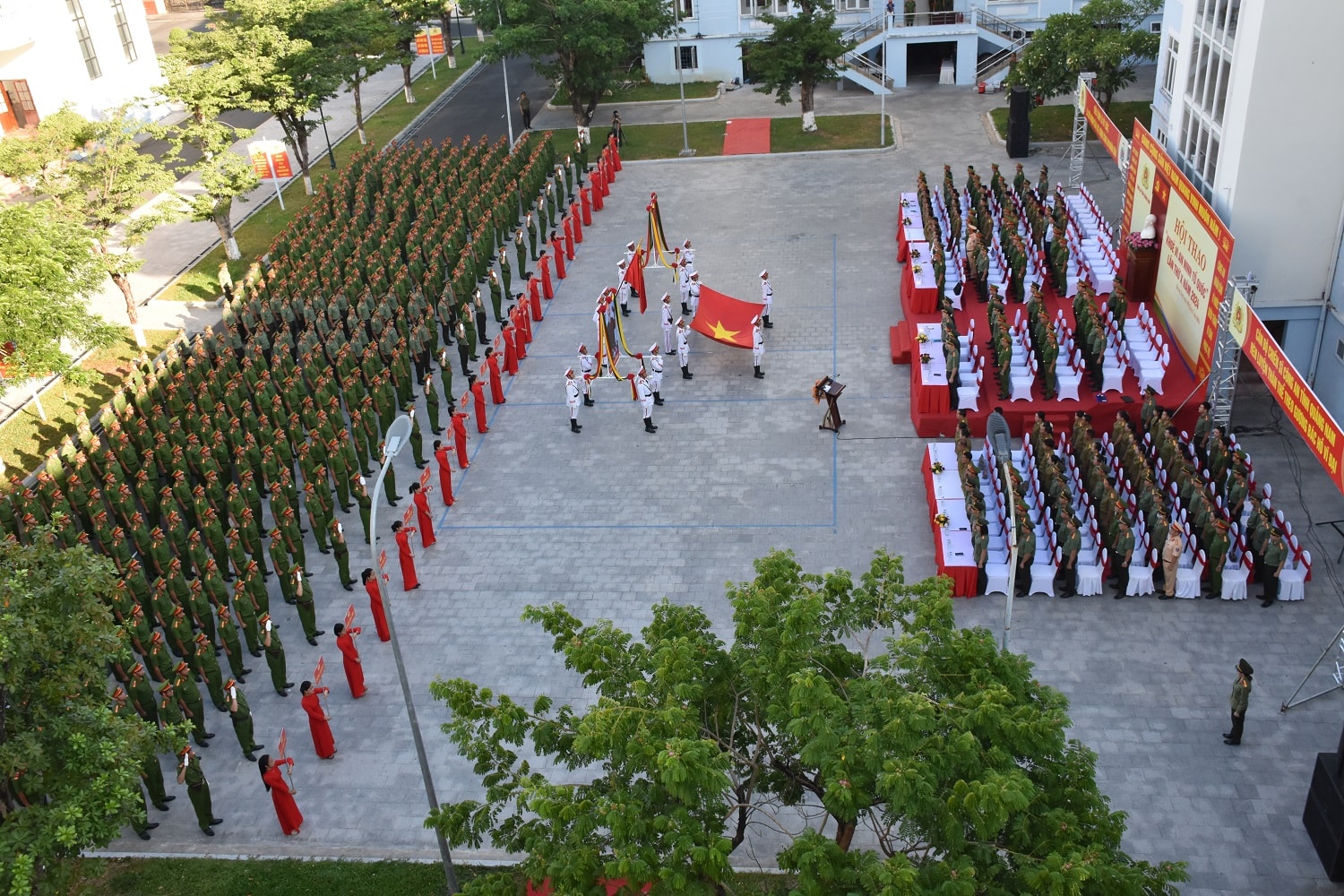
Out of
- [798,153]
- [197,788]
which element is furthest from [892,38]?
[197,788]

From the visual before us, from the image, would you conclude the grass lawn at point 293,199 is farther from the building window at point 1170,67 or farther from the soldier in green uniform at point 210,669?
the building window at point 1170,67

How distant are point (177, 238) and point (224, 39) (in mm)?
4870

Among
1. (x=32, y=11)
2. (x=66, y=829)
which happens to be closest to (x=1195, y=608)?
(x=66, y=829)

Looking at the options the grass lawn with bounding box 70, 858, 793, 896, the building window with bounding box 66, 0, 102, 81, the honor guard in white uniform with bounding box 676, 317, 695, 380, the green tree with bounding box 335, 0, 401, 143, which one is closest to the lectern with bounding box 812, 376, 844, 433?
the honor guard in white uniform with bounding box 676, 317, 695, 380

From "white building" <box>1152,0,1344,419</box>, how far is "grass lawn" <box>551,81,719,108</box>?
20.9m

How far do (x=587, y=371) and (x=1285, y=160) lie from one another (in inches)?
423

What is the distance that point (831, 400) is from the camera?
18125mm

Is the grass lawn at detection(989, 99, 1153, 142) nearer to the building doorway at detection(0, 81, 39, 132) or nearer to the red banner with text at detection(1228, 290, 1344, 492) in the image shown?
the red banner with text at detection(1228, 290, 1344, 492)

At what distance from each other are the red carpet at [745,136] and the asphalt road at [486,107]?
6266 mm

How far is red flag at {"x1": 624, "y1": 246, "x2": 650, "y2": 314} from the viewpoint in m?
22.9

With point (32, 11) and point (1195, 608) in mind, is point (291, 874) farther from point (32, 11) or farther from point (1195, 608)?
point (32, 11)

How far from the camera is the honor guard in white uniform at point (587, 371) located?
64.1ft

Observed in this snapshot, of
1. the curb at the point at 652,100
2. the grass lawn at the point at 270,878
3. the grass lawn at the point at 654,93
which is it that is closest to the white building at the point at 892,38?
the grass lawn at the point at 654,93

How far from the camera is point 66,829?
8.72 meters
